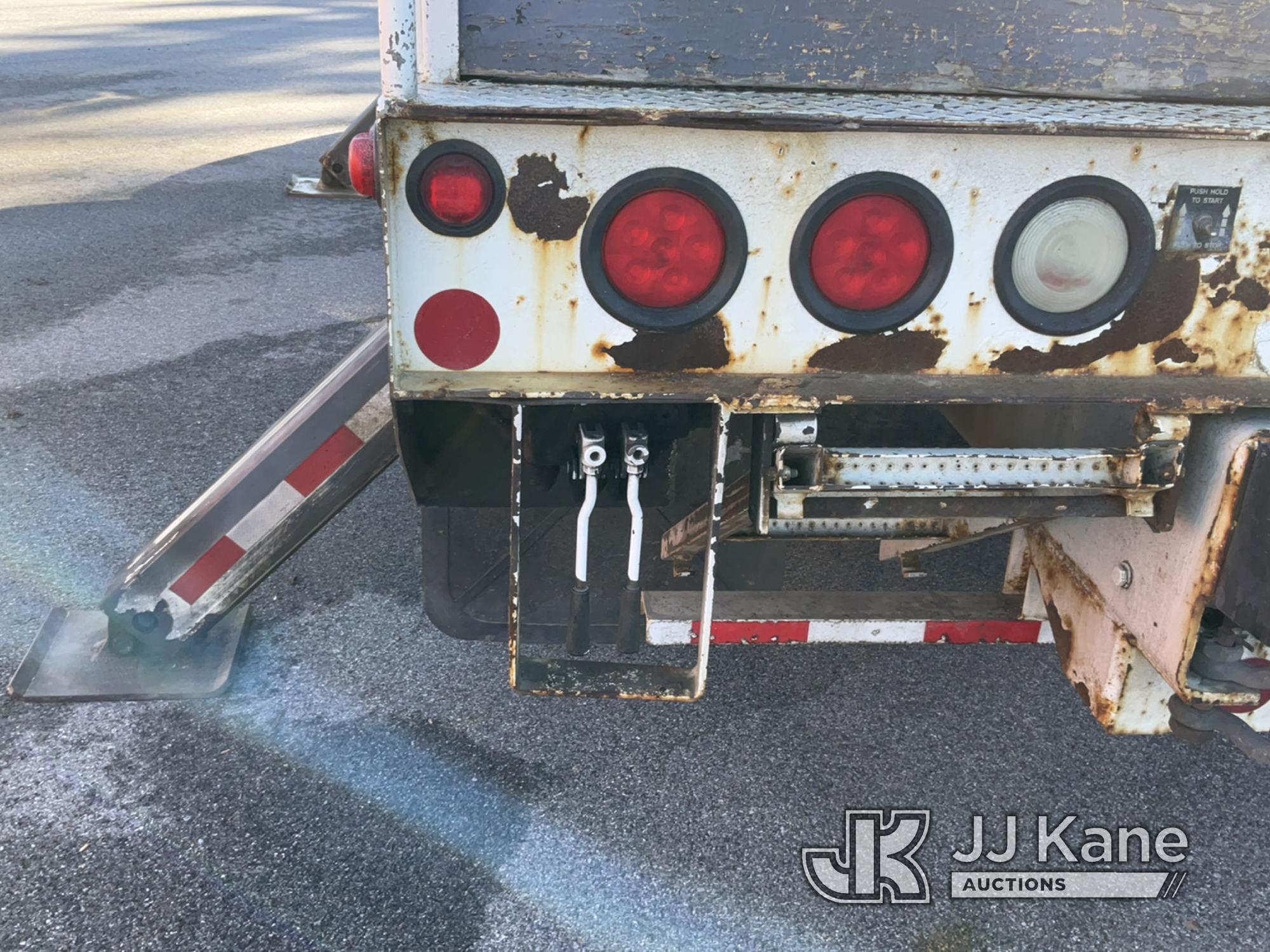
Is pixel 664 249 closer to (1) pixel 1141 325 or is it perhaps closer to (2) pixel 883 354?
(2) pixel 883 354

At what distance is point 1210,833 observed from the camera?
228 cm

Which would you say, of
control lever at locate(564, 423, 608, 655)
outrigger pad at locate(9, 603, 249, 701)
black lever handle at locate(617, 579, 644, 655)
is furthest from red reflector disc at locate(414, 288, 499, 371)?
outrigger pad at locate(9, 603, 249, 701)

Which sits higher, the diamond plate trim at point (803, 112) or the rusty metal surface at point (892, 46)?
the rusty metal surface at point (892, 46)

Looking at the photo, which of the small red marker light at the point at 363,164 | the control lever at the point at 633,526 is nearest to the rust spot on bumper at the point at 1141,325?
the control lever at the point at 633,526

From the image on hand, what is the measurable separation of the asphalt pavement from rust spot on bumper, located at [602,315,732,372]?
3.49ft

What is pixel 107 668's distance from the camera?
2.66m

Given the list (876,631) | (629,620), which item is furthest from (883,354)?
(876,631)

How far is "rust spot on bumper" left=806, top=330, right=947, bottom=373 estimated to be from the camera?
5.61 feet

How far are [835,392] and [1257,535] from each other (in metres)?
0.68

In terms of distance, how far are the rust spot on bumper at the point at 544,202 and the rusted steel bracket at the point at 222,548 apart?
0.90 m

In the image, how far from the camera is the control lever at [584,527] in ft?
5.81

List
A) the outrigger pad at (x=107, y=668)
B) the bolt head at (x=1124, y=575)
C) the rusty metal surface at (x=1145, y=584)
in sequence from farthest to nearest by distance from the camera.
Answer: the outrigger pad at (x=107, y=668) < the bolt head at (x=1124, y=575) < the rusty metal surface at (x=1145, y=584)

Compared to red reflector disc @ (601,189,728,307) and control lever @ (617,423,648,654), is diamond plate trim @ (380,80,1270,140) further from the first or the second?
control lever @ (617,423,648,654)

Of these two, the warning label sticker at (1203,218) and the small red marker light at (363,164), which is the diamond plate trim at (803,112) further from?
the small red marker light at (363,164)
